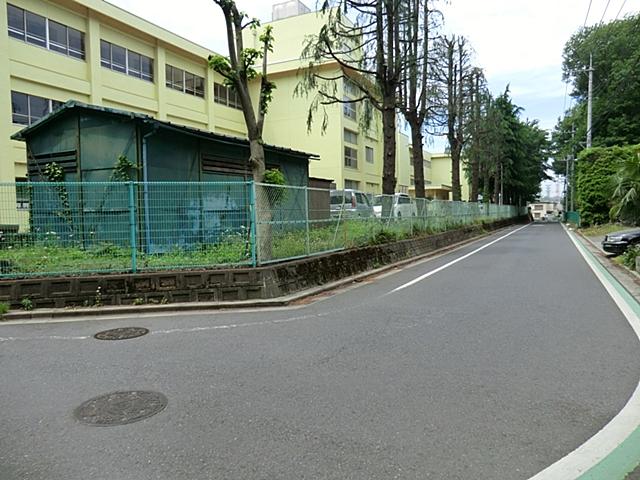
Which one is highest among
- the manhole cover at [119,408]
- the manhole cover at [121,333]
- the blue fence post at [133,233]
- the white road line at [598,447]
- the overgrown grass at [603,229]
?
the blue fence post at [133,233]

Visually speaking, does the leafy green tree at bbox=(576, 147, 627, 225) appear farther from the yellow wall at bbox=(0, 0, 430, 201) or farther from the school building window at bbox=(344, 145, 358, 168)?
the school building window at bbox=(344, 145, 358, 168)

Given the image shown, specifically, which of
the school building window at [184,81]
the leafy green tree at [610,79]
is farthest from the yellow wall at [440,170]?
the school building window at [184,81]

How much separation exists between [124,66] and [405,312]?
2645 centimetres

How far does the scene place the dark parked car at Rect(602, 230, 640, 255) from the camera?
15086 millimetres

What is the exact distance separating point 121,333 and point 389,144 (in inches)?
525

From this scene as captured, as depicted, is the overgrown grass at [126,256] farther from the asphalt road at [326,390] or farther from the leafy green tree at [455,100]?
the leafy green tree at [455,100]

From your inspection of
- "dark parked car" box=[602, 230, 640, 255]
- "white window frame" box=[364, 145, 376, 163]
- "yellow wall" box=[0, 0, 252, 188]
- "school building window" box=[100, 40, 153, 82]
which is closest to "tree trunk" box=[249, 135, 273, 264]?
"dark parked car" box=[602, 230, 640, 255]

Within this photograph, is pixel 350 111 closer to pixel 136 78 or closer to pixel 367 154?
pixel 367 154

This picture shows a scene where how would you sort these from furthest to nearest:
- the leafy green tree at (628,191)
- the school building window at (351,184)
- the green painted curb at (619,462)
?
the school building window at (351,184) → the leafy green tree at (628,191) → the green painted curb at (619,462)

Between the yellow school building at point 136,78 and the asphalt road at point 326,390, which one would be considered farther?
the yellow school building at point 136,78

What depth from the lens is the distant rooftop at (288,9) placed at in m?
42.9

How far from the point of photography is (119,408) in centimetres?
402

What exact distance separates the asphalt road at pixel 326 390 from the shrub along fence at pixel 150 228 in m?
1.49

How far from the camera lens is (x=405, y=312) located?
25.1 feet
